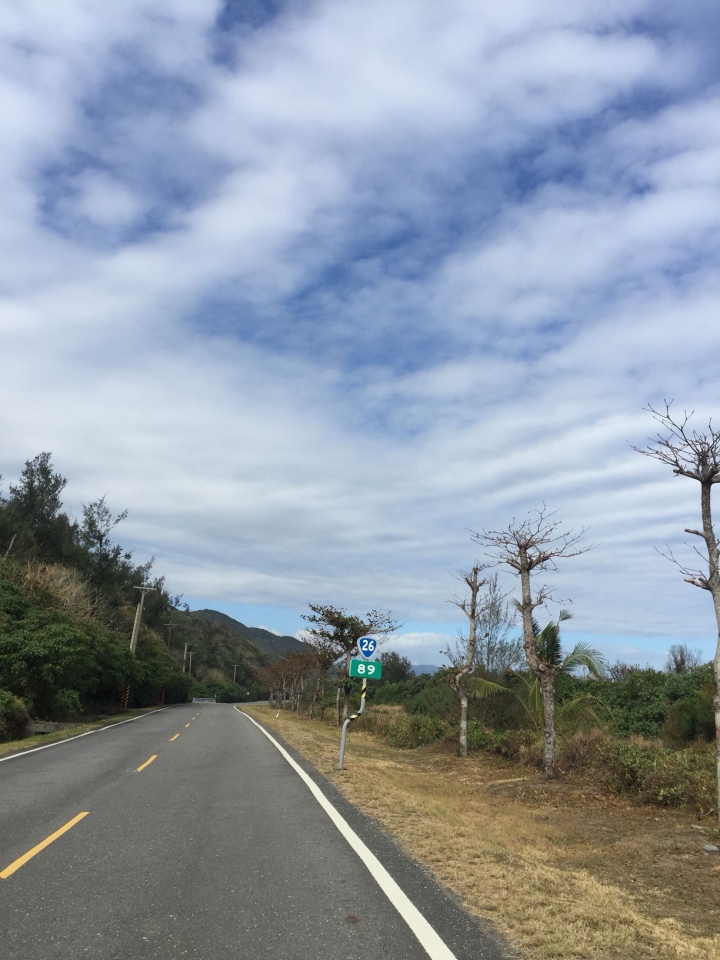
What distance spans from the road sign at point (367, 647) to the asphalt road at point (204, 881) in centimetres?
419

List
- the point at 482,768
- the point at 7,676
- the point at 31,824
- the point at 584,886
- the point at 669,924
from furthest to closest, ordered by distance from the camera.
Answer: the point at 7,676
the point at 482,768
the point at 31,824
the point at 584,886
the point at 669,924

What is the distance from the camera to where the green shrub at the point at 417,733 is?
2447 centimetres

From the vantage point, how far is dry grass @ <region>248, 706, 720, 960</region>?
493 centimetres

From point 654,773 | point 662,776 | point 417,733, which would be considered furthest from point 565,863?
point 417,733

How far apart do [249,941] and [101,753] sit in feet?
45.1

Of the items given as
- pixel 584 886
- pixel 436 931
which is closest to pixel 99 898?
pixel 436 931

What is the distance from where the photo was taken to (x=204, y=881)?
5984 millimetres

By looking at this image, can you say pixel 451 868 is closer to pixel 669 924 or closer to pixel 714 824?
pixel 669 924

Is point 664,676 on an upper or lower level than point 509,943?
upper

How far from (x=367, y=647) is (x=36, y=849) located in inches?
357

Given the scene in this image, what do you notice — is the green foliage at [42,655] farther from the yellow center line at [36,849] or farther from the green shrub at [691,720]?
the green shrub at [691,720]

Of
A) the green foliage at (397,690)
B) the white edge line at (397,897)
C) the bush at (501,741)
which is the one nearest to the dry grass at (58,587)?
the bush at (501,741)

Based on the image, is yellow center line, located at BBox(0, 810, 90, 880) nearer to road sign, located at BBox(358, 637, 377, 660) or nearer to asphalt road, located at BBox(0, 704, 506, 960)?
asphalt road, located at BBox(0, 704, 506, 960)

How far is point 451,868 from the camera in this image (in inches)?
259
